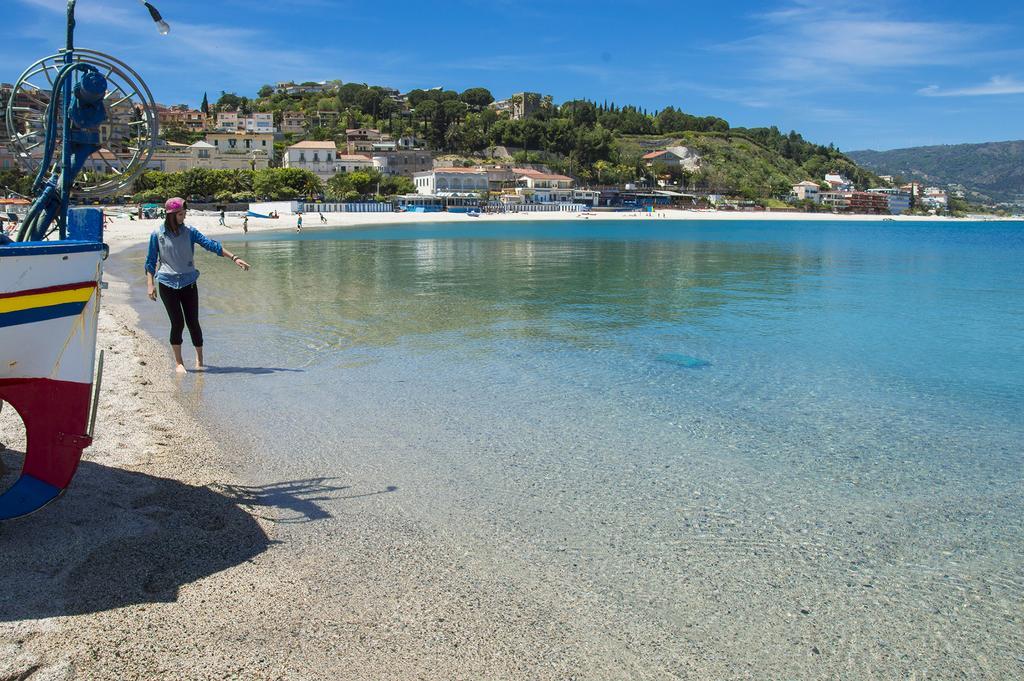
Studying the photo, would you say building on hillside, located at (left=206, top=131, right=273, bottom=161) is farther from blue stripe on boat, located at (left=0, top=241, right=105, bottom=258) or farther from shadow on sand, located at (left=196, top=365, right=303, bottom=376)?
blue stripe on boat, located at (left=0, top=241, right=105, bottom=258)

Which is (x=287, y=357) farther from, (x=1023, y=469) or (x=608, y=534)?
(x=1023, y=469)

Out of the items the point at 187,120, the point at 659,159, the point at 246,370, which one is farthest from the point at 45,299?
the point at 187,120

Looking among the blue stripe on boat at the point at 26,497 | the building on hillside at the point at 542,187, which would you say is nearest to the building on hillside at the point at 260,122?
the building on hillside at the point at 542,187

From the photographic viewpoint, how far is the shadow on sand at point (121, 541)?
13.4ft

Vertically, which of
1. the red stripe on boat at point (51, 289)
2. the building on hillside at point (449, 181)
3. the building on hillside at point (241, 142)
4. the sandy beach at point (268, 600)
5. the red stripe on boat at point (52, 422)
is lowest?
the sandy beach at point (268, 600)

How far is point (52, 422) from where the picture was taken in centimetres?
476

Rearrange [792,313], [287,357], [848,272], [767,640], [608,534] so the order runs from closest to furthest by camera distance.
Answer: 1. [767,640]
2. [608,534]
3. [287,357]
4. [792,313]
5. [848,272]

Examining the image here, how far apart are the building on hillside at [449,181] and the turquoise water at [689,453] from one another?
119434 millimetres

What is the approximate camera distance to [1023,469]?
6938 mm

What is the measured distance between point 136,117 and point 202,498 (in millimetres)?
3198

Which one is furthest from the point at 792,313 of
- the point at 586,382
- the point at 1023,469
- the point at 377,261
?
the point at 377,261

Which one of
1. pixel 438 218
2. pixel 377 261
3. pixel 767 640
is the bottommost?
pixel 767 640

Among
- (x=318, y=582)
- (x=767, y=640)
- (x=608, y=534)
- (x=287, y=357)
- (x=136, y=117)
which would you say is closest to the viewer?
(x=767, y=640)

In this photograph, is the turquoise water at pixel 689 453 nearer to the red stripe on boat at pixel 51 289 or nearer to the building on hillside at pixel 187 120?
the red stripe on boat at pixel 51 289
